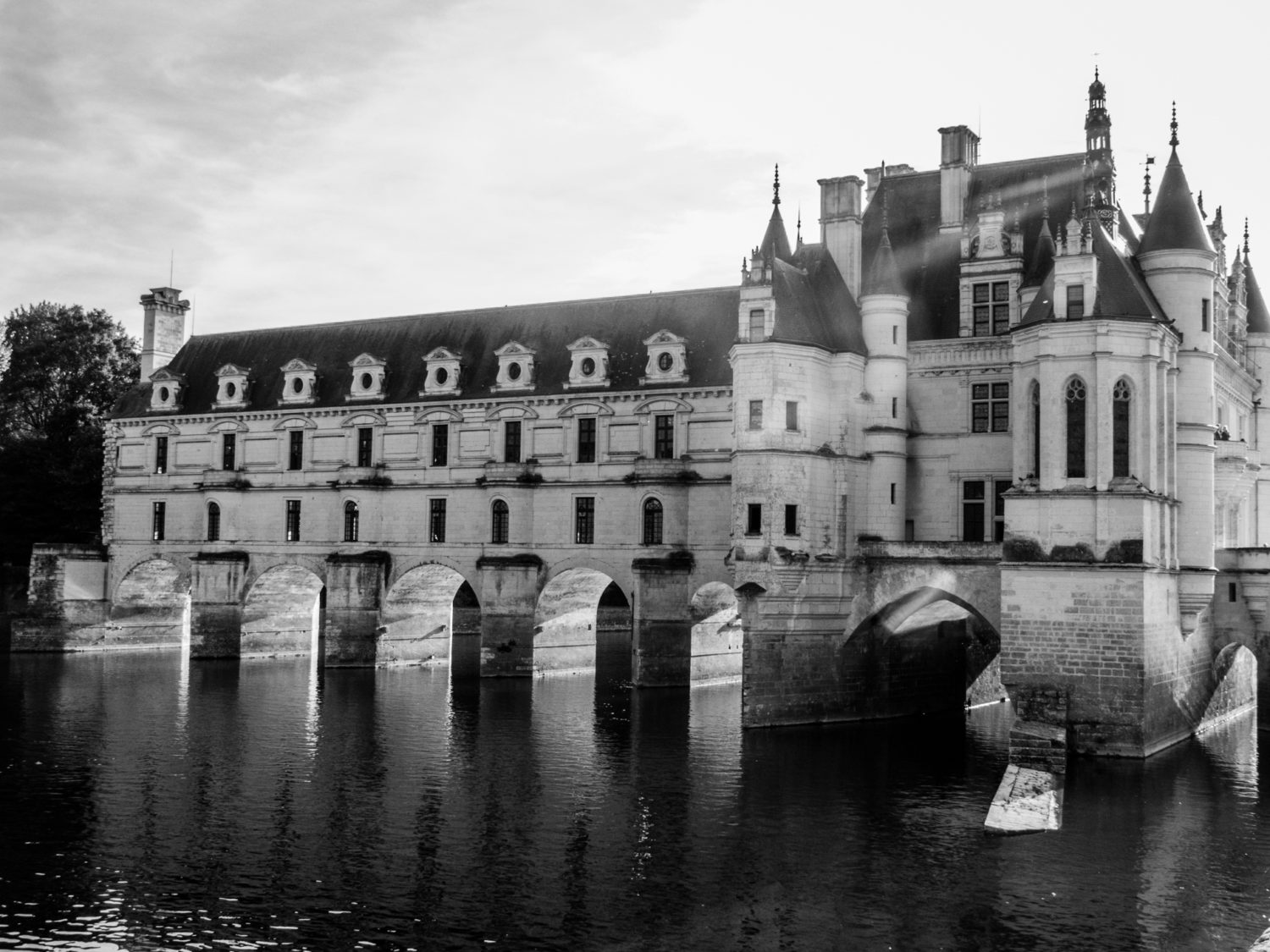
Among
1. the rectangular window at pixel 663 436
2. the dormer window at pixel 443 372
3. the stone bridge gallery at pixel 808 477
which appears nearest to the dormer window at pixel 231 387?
the stone bridge gallery at pixel 808 477

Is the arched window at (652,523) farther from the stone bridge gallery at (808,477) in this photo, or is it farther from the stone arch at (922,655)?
the stone arch at (922,655)

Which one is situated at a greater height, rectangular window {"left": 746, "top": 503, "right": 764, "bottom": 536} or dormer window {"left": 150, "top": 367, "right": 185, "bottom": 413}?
dormer window {"left": 150, "top": 367, "right": 185, "bottom": 413}

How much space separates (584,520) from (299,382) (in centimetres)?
1712

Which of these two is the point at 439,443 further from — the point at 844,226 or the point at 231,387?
the point at 844,226

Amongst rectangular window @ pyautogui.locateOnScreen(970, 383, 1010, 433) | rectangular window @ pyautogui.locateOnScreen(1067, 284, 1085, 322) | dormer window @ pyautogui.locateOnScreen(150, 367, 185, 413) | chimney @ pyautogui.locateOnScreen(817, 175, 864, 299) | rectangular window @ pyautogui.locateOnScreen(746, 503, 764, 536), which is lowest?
rectangular window @ pyautogui.locateOnScreen(746, 503, 764, 536)

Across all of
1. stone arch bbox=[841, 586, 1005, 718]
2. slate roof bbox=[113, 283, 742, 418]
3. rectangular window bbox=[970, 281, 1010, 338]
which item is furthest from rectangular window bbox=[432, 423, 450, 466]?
rectangular window bbox=[970, 281, 1010, 338]

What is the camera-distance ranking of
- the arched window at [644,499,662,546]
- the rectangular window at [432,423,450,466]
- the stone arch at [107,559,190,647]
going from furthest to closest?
1. the stone arch at [107,559,190,647]
2. the rectangular window at [432,423,450,466]
3. the arched window at [644,499,662,546]

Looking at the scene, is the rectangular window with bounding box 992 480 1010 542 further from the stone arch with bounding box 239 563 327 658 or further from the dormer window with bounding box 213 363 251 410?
→ the dormer window with bounding box 213 363 251 410

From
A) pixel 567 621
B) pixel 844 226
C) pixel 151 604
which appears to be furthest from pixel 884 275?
pixel 151 604

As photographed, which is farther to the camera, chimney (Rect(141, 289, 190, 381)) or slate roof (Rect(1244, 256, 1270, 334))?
chimney (Rect(141, 289, 190, 381))

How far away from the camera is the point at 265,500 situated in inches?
2398

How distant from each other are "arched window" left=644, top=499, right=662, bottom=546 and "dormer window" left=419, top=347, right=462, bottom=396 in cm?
1078

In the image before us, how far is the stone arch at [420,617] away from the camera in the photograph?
189 feet

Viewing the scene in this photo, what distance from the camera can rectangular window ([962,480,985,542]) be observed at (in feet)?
140
